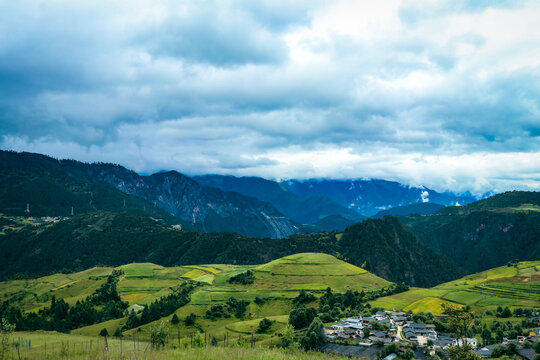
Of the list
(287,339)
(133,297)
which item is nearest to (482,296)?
(287,339)

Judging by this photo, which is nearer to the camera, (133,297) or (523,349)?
(523,349)

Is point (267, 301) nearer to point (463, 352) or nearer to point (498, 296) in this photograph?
point (498, 296)

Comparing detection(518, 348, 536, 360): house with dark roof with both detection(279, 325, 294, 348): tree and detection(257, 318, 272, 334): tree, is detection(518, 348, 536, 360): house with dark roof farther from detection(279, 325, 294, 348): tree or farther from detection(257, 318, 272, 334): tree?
detection(257, 318, 272, 334): tree

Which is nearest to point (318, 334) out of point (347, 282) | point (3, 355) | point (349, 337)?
point (349, 337)

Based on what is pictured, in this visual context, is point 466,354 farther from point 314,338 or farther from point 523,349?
point 314,338

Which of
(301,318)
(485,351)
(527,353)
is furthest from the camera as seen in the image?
(301,318)

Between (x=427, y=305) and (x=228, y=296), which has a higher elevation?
(x=228, y=296)

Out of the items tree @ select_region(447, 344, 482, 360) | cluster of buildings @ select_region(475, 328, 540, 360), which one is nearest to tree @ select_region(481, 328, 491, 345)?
cluster of buildings @ select_region(475, 328, 540, 360)
